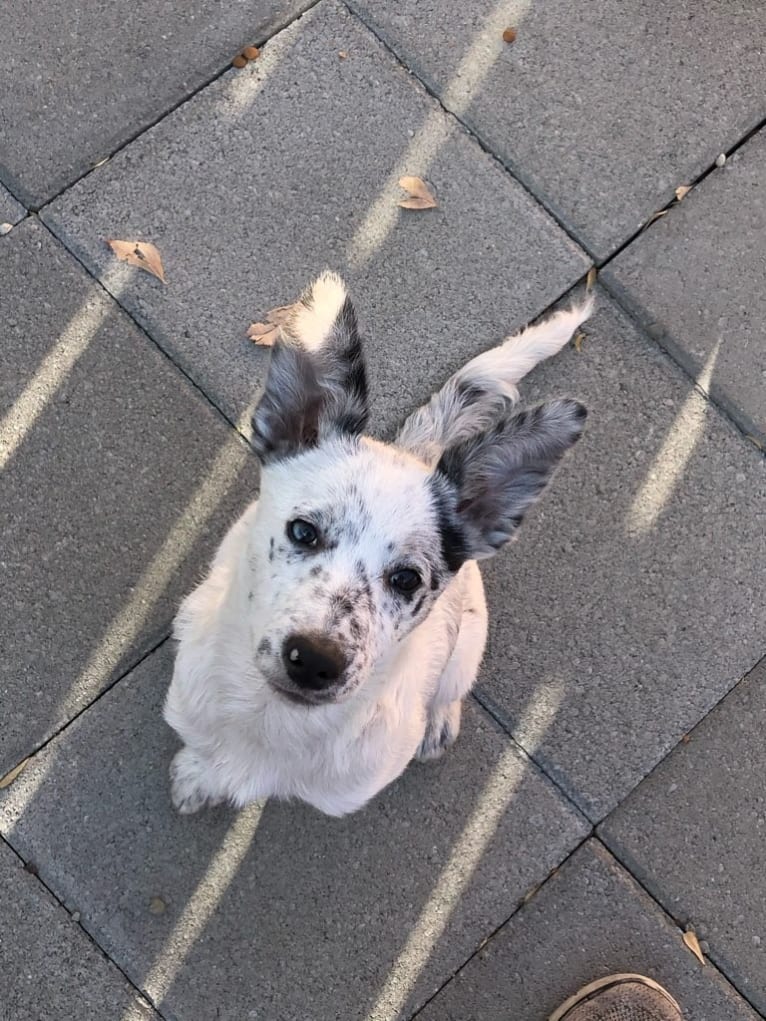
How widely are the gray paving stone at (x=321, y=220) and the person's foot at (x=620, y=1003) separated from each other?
95.5 inches

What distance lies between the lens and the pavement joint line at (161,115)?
13.8 feet

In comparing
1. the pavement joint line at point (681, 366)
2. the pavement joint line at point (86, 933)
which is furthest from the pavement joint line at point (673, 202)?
the pavement joint line at point (86, 933)

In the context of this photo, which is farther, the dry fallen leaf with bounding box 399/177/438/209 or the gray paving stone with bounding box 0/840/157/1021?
the dry fallen leaf with bounding box 399/177/438/209

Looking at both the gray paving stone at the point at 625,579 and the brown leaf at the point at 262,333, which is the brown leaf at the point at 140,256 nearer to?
the brown leaf at the point at 262,333

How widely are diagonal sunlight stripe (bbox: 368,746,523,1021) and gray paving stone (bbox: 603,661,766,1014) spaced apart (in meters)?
0.46

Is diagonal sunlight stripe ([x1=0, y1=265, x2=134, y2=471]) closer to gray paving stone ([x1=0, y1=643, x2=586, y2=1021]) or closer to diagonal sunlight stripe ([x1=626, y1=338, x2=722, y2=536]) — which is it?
gray paving stone ([x1=0, y1=643, x2=586, y2=1021])

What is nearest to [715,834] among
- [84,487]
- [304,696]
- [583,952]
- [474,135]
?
[583,952]

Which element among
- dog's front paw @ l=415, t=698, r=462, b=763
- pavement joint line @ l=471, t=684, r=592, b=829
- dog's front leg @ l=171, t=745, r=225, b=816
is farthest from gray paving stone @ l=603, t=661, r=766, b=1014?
dog's front leg @ l=171, t=745, r=225, b=816

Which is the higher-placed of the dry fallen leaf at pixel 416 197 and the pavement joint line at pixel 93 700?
the dry fallen leaf at pixel 416 197

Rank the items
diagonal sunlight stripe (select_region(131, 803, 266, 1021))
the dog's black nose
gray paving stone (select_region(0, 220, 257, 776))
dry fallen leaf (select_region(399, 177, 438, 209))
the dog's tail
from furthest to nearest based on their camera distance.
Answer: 1. dry fallen leaf (select_region(399, 177, 438, 209))
2. gray paving stone (select_region(0, 220, 257, 776))
3. diagonal sunlight stripe (select_region(131, 803, 266, 1021))
4. the dog's tail
5. the dog's black nose

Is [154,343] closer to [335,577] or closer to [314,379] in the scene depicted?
[314,379]

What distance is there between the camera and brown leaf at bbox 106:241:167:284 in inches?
164

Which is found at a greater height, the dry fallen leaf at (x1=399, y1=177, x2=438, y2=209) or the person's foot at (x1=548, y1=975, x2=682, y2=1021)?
the dry fallen leaf at (x1=399, y1=177, x2=438, y2=209)

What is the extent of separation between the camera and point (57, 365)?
4.07 m
